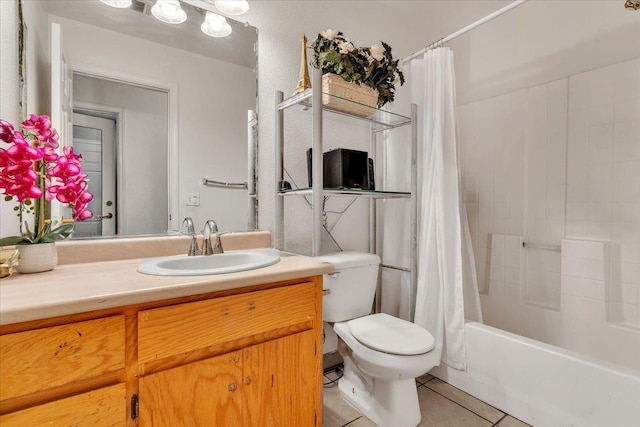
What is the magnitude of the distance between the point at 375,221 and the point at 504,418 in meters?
1.23

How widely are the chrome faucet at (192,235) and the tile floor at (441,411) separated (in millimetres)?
1000

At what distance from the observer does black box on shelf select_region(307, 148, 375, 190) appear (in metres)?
1.59

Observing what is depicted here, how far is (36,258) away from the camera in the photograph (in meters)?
0.92

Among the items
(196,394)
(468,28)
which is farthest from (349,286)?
(468,28)

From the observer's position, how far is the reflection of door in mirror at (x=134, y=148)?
1212 mm

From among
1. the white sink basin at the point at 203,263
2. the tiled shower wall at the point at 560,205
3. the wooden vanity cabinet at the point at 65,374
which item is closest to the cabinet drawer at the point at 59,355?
the wooden vanity cabinet at the point at 65,374

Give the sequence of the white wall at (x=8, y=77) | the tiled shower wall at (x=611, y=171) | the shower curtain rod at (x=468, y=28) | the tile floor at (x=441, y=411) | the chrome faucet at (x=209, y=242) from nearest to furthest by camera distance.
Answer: the white wall at (x=8, y=77) → the chrome faucet at (x=209, y=242) → the tile floor at (x=441, y=411) → the shower curtain rod at (x=468, y=28) → the tiled shower wall at (x=611, y=171)

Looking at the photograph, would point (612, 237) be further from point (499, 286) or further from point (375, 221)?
point (375, 221)

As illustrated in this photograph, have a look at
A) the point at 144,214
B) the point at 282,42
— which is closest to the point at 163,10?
the point at 282,42

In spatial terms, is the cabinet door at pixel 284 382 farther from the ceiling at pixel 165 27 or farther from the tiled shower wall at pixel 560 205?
the tiled shower wall at pixel 560 205

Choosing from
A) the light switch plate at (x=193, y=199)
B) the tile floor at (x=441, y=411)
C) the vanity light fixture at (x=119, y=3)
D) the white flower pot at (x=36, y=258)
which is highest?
the vanity light fixture at (x=119, y=3)

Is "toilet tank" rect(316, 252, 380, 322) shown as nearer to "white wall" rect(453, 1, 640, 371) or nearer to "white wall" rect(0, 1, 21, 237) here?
"white wall" rect(453, 1, 640, 371)

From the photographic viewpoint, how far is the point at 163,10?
135 centimetres

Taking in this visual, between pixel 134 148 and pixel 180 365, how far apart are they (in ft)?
3.03
